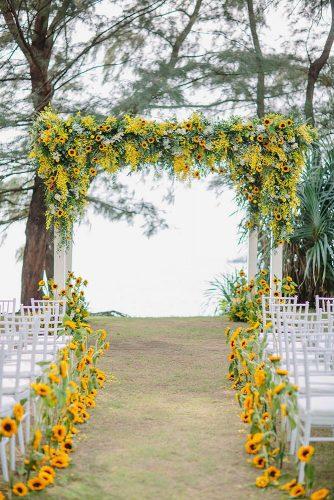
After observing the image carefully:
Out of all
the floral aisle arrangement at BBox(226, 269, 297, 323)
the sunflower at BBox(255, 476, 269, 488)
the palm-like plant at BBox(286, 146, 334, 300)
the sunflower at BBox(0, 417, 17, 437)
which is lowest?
the sunflower at BBox(255, 476, 269, 488)

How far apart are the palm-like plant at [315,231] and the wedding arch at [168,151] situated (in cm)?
211

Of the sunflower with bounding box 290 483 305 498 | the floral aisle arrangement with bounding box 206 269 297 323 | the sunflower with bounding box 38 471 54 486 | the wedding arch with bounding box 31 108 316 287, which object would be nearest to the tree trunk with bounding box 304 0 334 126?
the floral aisle arrangement with bounding box 206 269 297 323

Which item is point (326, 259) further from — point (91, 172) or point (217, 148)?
point (91, 172)

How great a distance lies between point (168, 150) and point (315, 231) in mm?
3174

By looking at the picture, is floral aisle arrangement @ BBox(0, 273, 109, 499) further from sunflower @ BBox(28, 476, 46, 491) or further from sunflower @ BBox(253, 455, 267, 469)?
sunflower @ BBox(253, 455, 267, 469)

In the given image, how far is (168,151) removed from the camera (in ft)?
25.0

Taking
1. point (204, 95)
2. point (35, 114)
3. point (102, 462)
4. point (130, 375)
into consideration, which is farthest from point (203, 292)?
point (102, 462)

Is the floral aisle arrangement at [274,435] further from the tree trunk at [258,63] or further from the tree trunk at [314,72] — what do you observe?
the tree trunk at [314,72]

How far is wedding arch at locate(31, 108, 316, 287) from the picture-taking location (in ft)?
24.5

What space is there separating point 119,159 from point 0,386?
4792 mm

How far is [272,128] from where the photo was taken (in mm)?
7516

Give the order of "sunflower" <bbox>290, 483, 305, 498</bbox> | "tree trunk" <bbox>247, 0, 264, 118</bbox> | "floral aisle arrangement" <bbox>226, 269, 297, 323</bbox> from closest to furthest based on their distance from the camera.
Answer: "sunflower" <bbox>290, 483, 305, 498</bbox> → "floral aisle arrangement" <bbox>226, 269, 297, 323</bbox> → "tree trunk" <bbox>247, 0, 264, 118</bbox>

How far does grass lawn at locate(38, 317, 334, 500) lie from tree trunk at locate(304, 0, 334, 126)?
17.7 feet

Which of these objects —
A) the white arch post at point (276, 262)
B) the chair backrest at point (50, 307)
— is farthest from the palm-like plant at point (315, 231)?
the chair backrest at point (50, 307)
